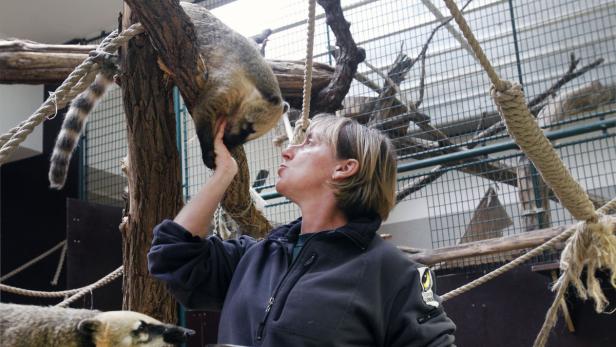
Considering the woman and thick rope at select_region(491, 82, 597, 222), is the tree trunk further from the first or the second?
thick rope at select_region(491, 82, 597, 222)

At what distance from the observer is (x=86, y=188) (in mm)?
7012

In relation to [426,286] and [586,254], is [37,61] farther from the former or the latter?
[586,254]

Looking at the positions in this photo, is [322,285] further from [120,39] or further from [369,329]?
[120,39]

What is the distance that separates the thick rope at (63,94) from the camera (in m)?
1.92

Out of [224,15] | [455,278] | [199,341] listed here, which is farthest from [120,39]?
[224,15]

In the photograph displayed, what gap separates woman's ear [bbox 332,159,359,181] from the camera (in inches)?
75.0

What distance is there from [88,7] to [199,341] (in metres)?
4.02

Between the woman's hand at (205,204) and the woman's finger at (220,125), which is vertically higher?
the woman's finger at (220,125)

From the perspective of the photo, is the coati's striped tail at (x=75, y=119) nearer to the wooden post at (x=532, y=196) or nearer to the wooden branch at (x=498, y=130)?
the wooden branch at (x=498, y=130)

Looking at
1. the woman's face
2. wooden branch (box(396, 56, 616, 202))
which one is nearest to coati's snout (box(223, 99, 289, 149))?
the woman's face

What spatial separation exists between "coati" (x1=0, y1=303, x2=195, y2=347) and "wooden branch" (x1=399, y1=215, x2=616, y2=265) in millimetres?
3293

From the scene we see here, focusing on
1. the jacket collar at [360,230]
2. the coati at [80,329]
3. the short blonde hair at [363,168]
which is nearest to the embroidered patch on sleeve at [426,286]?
the jacket collar at [360,230]

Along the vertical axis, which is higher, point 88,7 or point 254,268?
point 88,7

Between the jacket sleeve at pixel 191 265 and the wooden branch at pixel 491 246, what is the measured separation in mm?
2909
